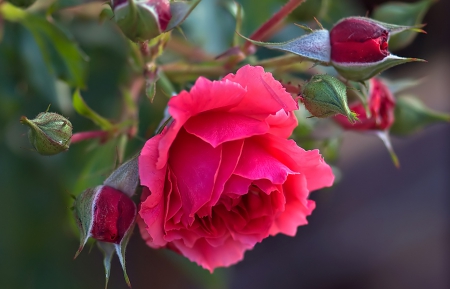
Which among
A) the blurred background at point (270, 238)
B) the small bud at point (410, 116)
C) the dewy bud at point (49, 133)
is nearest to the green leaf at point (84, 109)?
the dewy bud at point (49, 133)

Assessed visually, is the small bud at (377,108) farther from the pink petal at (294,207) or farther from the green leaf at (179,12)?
the green leaf at (179,12)

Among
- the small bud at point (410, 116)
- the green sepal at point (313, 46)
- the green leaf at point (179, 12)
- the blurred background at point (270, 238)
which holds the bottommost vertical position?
the blurred background at point (270, 238)

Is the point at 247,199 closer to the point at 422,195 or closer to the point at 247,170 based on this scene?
the point at 247,170

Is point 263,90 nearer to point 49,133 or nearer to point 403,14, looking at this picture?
point 49,133

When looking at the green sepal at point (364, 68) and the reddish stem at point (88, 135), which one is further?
the reddish stem at point (88, 135)

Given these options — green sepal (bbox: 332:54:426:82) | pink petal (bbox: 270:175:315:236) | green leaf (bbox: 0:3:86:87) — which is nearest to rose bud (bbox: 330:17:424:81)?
green sepal (bbox: 332:54:426:82)

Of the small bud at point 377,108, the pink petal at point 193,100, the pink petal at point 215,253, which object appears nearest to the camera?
the pink petal at point 193,100

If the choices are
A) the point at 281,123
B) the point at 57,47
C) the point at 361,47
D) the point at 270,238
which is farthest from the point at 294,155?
the point at 270,238
